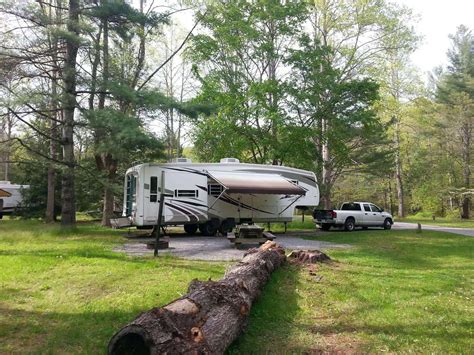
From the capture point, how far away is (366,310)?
5883mm

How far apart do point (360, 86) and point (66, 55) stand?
1482 centimetres

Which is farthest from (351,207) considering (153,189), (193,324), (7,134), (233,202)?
(7,134)

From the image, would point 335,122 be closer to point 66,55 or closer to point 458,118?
point 66,55

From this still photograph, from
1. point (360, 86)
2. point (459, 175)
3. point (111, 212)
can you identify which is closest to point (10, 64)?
point (111, 212)

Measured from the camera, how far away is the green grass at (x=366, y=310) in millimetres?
4570

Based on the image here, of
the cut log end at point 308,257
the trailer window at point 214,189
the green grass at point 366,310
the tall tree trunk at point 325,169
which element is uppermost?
the tall tree trunk at point 325,169

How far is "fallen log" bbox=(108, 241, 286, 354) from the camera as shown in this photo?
3.59m

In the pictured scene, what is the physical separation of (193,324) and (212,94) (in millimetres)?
18823

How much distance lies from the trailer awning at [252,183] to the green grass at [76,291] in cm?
556

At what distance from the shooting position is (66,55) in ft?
54.6

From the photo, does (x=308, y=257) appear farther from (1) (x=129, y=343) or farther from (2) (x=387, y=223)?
(2) (x=387, y=223)

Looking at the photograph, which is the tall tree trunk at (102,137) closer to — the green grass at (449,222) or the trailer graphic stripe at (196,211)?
Answer: the trailer graphic stripe at (196,211)

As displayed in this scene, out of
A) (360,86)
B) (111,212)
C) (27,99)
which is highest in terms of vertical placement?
(360,86)

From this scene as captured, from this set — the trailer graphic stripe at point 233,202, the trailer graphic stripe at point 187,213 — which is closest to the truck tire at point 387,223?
the trailer graphic stripe at point 233,202
